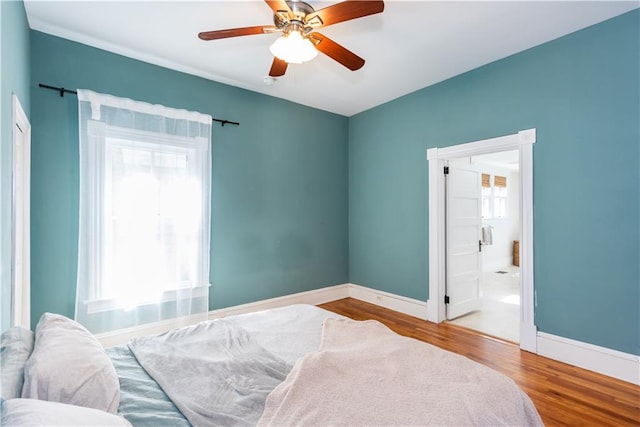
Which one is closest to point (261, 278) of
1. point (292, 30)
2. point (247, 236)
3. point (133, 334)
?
point (247, 236)

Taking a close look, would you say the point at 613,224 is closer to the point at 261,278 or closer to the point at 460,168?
the point at 460,168

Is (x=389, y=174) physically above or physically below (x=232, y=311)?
above

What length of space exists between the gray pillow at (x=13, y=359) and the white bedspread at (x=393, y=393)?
0.83 metres

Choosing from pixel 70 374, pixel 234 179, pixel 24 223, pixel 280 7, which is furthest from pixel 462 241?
pixel 24 223

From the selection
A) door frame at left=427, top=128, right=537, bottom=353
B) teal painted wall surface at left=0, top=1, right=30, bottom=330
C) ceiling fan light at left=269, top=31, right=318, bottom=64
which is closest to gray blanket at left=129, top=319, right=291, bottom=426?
teal painted wall surface at left=0, top=1, right=30, bottom=330

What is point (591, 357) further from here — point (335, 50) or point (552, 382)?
point (335, 50)

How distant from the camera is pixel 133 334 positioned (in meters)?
2.97

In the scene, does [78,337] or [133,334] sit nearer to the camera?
[78,337]

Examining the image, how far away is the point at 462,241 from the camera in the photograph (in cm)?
396

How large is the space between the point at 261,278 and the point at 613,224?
348cm

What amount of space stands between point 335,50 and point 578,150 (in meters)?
2.24

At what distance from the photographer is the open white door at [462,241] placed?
3764mm

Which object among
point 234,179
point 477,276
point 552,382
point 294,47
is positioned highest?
point 294,47

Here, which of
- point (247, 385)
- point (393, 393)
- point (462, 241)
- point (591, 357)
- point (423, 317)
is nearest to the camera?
point (393, 393)
